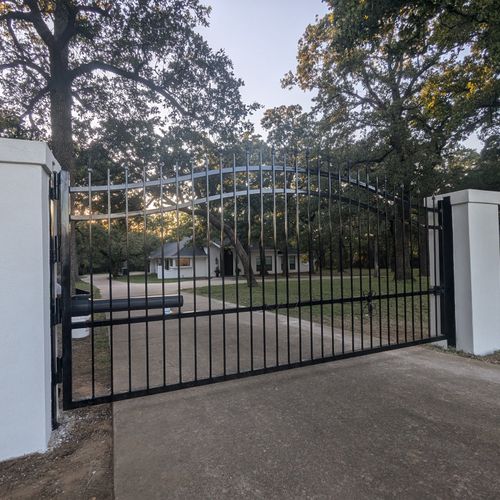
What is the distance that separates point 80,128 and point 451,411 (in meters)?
11.8

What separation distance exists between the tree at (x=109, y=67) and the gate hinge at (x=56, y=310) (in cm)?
642

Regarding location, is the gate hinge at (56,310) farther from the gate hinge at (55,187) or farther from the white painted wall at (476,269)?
the white painted wall at (476,269)

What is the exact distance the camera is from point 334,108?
15906mm

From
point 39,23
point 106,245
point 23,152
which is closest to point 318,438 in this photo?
point 23,152

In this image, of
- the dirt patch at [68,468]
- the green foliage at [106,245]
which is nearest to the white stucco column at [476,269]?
the dirt patch at [68,468]

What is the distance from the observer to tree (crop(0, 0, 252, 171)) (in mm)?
8195

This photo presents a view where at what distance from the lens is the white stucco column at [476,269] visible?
430 centimetres

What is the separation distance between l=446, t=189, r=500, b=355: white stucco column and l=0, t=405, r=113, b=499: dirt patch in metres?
4.57

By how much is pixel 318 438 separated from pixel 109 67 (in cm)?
1057

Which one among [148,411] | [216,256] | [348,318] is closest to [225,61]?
[348,318]

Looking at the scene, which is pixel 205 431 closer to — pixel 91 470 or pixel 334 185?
pixel 91 470

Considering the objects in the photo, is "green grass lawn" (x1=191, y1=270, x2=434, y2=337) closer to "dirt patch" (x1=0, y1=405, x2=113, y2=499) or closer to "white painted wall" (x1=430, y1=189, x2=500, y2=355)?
"white painted wall" (x1=430, y1=189, x2=500, y2=355)

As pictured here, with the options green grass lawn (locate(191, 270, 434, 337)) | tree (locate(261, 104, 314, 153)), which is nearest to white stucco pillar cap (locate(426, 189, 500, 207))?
green grass lawn (locate(191, 270, 434, 337))

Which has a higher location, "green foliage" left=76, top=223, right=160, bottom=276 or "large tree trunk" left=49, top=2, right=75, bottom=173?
"large tree trunk" left=49, top=2, right=75, bottom=173
